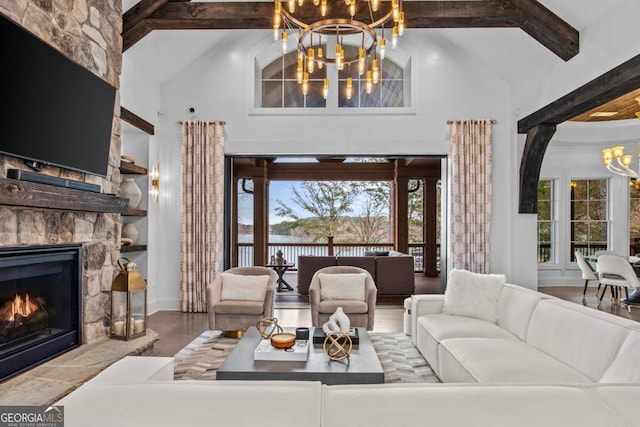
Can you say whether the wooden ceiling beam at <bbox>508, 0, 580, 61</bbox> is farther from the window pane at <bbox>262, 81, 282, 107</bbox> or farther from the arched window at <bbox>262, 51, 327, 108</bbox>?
the window pane at <bbox>262, 81, 282, 107</bbox>

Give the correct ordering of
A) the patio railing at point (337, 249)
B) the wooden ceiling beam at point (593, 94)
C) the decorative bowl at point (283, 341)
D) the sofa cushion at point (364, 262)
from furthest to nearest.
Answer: the patio railing at point (337, 249), the sofa cushion at point (364, 262), the wooden ceiling beam at point (593, 94), the decorative bowl at point (283, 341)

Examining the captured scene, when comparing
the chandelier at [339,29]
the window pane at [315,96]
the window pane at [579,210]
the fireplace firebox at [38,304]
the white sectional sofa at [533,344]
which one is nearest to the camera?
the white sectional sofa at [533,344]

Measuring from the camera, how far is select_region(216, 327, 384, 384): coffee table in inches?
116

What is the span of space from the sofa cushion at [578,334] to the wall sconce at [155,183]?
206 inches

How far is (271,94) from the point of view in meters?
6.93

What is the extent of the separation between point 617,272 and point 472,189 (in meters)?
2.31

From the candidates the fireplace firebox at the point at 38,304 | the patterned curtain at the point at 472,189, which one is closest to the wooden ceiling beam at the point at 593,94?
the patterned curtain at the point at 472,189

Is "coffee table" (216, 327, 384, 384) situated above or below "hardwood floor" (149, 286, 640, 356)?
above

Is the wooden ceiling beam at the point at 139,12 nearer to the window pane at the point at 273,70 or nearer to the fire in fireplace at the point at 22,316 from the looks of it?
the window pane at the point at 273,70

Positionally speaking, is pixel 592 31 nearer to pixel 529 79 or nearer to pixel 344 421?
pixel 529 79

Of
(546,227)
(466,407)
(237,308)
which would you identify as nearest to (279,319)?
(237,308)

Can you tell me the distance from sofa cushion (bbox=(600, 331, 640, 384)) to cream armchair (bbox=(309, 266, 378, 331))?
2734 mm

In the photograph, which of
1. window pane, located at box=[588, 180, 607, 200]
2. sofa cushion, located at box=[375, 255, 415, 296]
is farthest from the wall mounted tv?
window pane, located at box=[588, 180, 607, 200]

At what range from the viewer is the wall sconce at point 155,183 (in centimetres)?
641
